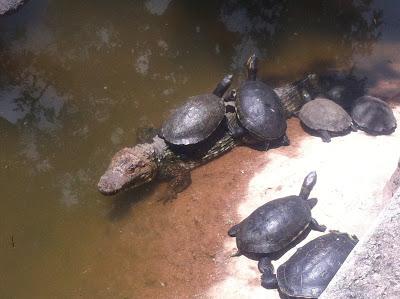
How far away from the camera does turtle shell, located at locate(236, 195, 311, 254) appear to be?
4.14m

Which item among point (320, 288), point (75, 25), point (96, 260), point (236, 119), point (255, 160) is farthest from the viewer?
point (75, 25)

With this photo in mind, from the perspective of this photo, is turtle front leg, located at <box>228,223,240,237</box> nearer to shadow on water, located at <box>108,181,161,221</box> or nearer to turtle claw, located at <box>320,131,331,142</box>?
shadow on water, located at <box>108,181,161,221</box>

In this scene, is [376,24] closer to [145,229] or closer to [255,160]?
[255,160]

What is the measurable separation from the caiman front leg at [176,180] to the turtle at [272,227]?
1147 millimetres

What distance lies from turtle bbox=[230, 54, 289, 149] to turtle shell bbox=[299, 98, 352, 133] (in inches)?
16.3

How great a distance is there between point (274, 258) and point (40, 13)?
635 cm


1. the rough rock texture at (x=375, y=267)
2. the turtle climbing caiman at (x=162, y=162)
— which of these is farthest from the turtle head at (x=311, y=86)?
the rough rock texture at (x=375, y=267)

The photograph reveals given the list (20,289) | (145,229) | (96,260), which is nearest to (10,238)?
(20,289)

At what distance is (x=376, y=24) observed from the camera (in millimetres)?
7684

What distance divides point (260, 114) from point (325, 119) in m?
1.00

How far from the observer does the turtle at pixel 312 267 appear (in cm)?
369

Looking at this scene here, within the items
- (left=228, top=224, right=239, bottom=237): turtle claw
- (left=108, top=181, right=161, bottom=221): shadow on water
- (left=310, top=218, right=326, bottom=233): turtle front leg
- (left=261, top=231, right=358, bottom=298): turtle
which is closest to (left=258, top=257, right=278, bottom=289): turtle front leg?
(left=261, top=231, right=358, bottom=298): turtle

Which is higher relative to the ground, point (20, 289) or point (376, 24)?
point (20, 289)

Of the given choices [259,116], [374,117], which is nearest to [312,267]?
[259,116]
